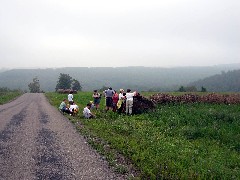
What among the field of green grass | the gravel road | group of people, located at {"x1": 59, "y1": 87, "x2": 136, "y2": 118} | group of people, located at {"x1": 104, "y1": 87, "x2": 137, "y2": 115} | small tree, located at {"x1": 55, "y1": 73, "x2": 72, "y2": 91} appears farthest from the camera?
small tree, located at {"x1": 55, "y1": 73, "x2": 72, "y2": 91}

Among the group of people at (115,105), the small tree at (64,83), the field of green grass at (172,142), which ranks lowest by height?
the small tree at (64,83)

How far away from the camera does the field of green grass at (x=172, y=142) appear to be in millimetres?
10547

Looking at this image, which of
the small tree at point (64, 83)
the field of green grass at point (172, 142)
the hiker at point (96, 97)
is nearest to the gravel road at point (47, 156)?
the field of green grass at point (172, 142)

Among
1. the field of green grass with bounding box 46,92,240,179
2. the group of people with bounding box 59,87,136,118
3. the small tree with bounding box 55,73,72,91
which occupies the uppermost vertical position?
the group of people with bounding box 59,87,136,118

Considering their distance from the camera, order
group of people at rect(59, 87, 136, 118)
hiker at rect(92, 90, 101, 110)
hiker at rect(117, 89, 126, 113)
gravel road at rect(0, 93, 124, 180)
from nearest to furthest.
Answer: gravel road at rect(0, 93, 124, 180)
group of people at rect(59, 87, 136, 118)
hiker at rect(117, 89, 126, 113)
hiker at rect(92, 90, 101, 110)

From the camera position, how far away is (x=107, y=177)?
9.64 m

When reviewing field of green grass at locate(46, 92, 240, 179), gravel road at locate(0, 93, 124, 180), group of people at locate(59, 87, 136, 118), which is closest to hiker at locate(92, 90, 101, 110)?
group of people at locate(59, 87, 136, 118)

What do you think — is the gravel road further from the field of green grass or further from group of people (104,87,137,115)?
group of people (104,87,137,115)

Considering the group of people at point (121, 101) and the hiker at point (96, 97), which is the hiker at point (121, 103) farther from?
the hiker at point (96, 97)

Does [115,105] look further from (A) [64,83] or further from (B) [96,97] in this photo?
(A) [64,83]

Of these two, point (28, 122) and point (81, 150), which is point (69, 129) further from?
point (81, 150)

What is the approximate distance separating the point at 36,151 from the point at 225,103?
69.2 ft

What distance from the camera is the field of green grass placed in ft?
34.6

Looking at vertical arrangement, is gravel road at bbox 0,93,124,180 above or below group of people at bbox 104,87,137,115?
below
